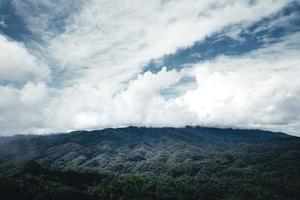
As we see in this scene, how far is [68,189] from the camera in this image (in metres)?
196

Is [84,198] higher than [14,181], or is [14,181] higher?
[14,181]

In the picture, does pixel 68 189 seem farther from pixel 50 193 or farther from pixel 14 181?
pixel 14 181

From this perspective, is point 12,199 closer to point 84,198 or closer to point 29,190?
point 29,190

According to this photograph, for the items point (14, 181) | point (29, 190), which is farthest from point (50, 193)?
point (14, 181)

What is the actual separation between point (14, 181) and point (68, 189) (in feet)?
117

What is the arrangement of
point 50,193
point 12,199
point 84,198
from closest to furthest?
point 12,199 → point 50,193 → point 84,198

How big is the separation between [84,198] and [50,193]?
80.3 feet

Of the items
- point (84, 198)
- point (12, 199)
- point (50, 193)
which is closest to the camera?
point (12, 199)

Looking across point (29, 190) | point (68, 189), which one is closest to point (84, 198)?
point (68, 189)

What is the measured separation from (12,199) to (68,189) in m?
36.8

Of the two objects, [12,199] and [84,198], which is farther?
[84,198]

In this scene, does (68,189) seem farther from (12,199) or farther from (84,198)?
(12,199)

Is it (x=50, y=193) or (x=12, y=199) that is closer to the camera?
(x=12, y=199)

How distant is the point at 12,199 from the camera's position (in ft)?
558
